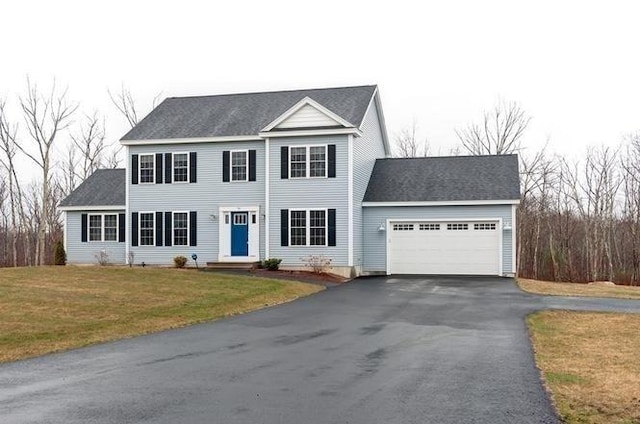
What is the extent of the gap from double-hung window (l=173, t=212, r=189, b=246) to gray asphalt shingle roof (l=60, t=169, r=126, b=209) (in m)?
3.17

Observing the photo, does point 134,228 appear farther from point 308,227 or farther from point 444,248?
point 444,248

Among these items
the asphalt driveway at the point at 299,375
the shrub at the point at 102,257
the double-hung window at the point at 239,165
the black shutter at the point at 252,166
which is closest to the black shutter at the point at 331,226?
the black shutter at the point at 252,166

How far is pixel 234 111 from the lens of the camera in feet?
92.8

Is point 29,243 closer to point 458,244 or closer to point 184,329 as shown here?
point 458,244

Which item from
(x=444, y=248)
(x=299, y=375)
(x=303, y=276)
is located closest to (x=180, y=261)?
(x=303, y=276)

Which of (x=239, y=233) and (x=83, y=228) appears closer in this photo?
(x=239, y=233)

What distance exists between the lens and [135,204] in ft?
89.5

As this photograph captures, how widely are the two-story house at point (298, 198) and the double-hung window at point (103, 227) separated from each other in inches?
2.6

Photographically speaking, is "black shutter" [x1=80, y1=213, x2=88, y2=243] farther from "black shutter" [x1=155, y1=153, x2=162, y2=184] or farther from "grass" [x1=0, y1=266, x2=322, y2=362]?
"grass" [x1=0, y1=266, x2=322, y2=362]

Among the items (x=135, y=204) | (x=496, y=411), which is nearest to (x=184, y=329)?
(x=496, y=411)

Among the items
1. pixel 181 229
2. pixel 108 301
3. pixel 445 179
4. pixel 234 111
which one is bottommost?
pixel 108 301

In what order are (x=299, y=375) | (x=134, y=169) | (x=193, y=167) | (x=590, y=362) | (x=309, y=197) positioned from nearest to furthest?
(x=299, y=375)
(x=590, y=362)
(x=309, y=197)
(x=193, y=167)
(x=134, y=169)

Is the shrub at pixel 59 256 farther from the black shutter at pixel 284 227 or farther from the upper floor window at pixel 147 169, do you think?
the black shutter at pixel 284 227

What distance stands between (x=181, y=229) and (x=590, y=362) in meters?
20.3
